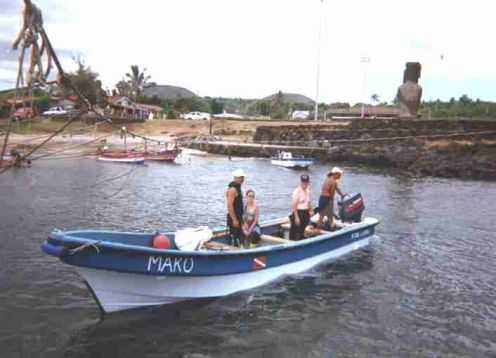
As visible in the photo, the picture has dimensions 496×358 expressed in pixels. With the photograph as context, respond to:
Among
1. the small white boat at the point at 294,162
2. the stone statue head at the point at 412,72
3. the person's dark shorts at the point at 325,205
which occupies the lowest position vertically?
the small white boat at the point at 294,162

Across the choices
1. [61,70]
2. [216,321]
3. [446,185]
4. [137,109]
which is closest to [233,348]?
[216,321]

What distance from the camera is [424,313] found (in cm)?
1198

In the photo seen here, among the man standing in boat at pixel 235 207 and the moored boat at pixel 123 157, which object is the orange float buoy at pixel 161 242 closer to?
the man standing in boat at pixel 235 207

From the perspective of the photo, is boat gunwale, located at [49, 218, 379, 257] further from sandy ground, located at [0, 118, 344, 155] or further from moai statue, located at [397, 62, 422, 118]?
sandy ground, located at [0, 118, 344, 155]

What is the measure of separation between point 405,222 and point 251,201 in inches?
472

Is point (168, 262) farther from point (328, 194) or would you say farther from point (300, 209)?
point (328, 194)

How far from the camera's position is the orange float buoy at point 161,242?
37.7ft

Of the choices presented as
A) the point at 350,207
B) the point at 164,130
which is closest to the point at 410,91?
the point at 164,130

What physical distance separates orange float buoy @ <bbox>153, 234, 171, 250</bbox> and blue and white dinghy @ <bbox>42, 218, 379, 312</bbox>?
0.05 meters

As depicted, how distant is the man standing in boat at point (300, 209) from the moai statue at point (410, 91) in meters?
43.7

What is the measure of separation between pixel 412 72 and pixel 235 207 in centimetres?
4677

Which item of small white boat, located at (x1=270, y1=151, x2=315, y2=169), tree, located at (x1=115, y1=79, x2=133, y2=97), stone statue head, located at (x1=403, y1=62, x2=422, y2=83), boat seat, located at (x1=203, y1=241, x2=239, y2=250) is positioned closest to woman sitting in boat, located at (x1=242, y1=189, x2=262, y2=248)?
boat seat, located at (x1=203, y1=241, x2=239, y2=250)

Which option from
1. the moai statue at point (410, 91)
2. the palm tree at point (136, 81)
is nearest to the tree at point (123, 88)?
the palm tree at point (136, 81)

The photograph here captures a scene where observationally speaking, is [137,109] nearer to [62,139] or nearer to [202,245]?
[62,139]
